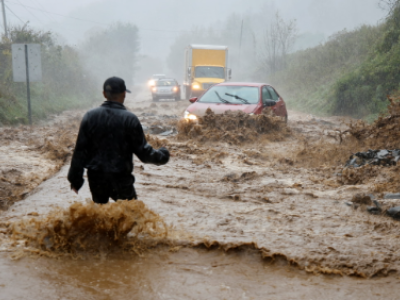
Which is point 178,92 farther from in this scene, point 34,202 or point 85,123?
point 85,123

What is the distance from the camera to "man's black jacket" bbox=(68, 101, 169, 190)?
3791 mm

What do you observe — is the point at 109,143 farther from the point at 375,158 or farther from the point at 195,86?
the point at 195,86

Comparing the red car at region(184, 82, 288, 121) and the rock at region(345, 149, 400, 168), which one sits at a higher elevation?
the red car at region(184, 82, 288, 121)

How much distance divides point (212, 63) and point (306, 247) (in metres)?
23.0

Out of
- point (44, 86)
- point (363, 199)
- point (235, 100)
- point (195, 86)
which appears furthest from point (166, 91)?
point (363, 199)

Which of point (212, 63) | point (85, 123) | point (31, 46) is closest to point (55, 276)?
point (85, 123)

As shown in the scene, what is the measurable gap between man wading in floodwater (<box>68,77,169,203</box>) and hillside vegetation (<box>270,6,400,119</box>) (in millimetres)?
12190

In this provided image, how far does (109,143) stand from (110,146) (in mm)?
25

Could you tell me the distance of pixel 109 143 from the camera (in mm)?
3818

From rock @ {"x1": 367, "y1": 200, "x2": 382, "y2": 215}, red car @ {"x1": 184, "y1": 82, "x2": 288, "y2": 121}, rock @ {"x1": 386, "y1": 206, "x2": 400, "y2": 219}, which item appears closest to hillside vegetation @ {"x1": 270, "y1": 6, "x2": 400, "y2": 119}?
red car @ {"x1": 184, "y1": 82, "x2": 288, "y2": 121}

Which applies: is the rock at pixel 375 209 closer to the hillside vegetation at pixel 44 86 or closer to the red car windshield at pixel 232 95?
the red car windshield at pixel 232 95

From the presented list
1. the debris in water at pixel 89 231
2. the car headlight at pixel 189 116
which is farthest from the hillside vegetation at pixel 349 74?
the debris in water at pixel 89 231

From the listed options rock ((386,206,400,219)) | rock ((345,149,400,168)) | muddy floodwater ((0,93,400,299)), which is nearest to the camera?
muddy floodwater ((0,93,400,299))

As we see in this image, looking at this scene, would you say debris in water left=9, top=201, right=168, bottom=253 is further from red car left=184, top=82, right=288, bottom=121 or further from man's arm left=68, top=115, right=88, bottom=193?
red car left=184, top=82, right=288, bottom=121
